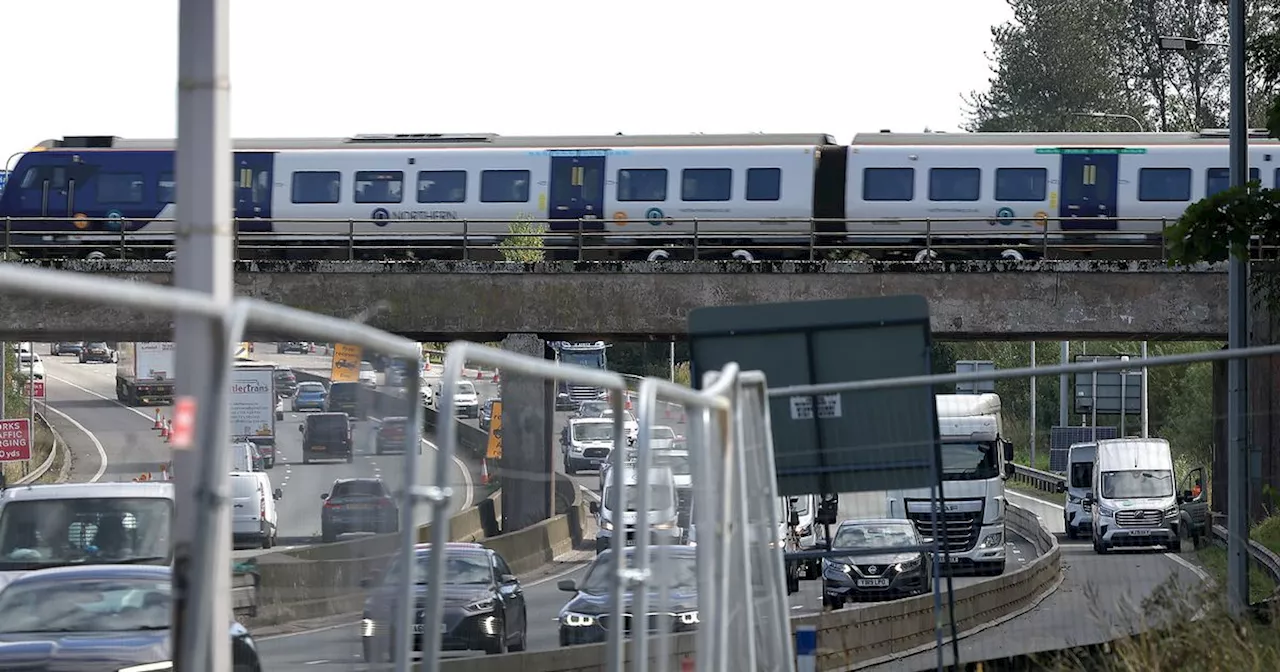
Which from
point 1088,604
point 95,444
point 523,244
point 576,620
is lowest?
point 1088,604

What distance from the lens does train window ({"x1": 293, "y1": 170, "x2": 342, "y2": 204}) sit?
40.8m

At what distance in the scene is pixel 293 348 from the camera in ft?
11.9

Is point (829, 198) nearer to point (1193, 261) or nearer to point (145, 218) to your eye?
point (145, 218)

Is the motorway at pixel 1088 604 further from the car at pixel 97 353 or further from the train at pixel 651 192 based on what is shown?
the train at pixel 651 192

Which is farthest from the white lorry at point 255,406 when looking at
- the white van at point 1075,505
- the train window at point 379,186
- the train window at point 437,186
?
the train window at point 379,186

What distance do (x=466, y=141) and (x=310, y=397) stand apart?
37.9m

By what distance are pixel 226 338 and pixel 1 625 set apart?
1129mm

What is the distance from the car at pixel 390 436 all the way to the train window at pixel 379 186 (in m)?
37.3

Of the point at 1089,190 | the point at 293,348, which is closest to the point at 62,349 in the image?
the point at 293,348

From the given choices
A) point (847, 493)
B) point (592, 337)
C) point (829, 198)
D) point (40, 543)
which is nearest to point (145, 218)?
point (592, 337)

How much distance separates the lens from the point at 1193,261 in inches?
533

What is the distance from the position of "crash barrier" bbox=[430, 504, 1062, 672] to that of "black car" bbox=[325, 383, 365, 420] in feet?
17.0

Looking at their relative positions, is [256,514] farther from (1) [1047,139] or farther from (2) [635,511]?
(1) [1047,139]

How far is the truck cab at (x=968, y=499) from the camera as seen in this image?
8656 millimetres
